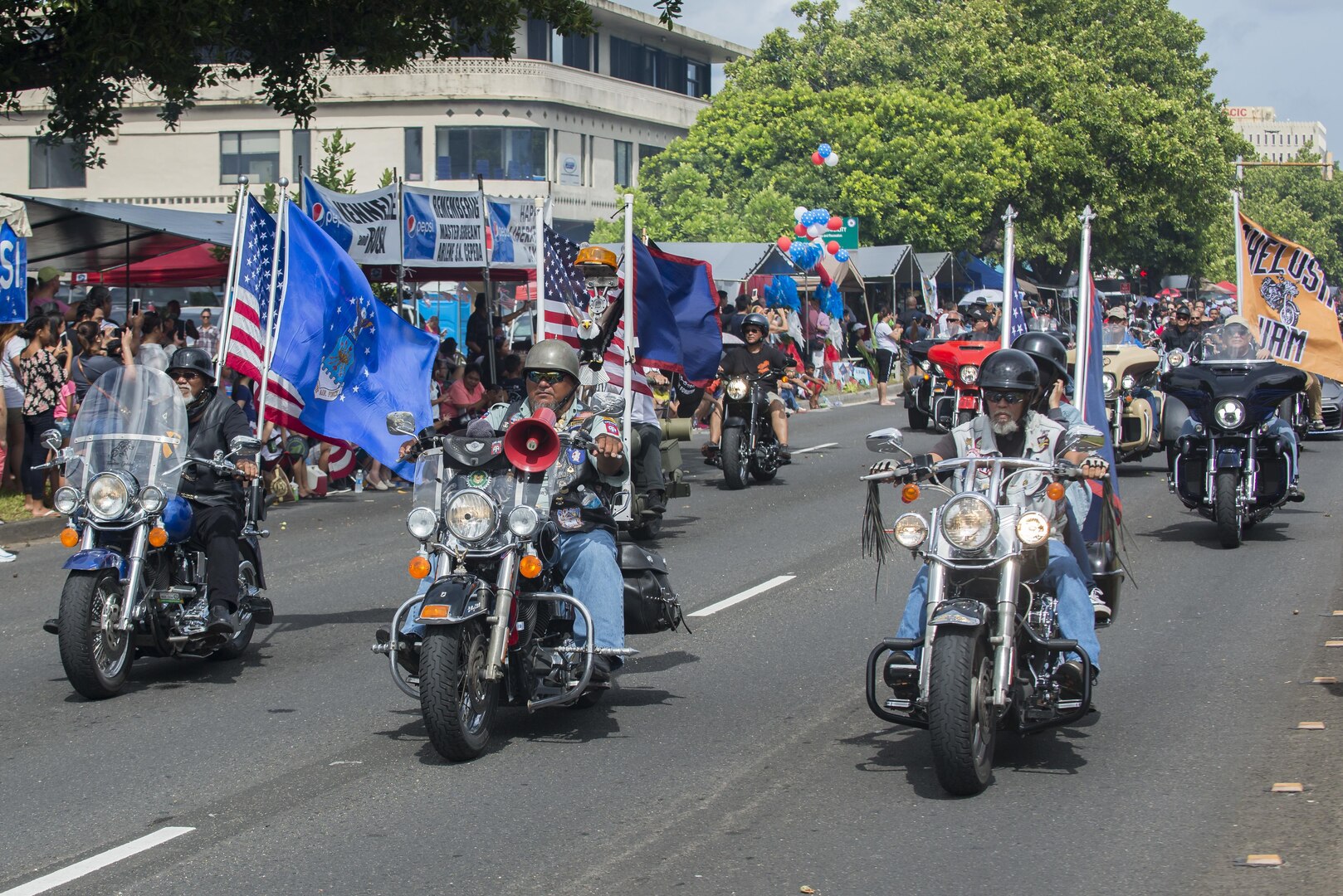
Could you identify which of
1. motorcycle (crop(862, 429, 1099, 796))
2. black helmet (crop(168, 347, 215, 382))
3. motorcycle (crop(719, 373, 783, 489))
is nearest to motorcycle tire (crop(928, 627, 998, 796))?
motorcycle (crop(862, 429, 1099, 796))

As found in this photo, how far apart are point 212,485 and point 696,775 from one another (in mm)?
3575

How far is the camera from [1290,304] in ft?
47.3

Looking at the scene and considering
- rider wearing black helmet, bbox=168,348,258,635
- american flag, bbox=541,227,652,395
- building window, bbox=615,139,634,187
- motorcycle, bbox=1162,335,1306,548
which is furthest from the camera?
building window, bbox=615,139,634,187

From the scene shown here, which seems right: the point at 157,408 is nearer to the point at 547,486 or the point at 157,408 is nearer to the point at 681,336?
the point at 547,486

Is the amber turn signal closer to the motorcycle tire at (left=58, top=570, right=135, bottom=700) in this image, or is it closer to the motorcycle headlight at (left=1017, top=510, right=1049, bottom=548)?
the motorcycle tire at (left=58, top=570, right=135, bottom=700)

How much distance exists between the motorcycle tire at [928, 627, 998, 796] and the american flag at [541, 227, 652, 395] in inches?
319

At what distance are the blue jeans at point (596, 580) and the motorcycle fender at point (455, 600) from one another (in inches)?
21.1

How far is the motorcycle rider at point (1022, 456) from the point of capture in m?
6.63

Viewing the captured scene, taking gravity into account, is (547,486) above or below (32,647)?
above

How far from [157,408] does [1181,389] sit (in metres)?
8.49

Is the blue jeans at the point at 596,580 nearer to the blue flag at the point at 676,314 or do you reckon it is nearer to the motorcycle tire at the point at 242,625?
the motorcycle tire at the point at 242,625

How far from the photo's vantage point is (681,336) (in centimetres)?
1691

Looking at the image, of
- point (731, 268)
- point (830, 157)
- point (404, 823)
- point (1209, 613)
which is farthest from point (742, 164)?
point (404, 823)

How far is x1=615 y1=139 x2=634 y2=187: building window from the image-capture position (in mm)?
59438
